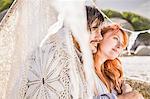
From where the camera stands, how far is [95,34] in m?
1.32

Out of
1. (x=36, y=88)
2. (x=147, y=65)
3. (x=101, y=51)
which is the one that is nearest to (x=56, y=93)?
(x=36, y=88)

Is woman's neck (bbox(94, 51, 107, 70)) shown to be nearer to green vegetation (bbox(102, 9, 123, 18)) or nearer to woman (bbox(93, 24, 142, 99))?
woman (bbox(93, 24, 142, 99))

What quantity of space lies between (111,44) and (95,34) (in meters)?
0.09

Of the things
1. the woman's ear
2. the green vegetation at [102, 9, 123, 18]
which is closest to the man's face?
the woman's ear

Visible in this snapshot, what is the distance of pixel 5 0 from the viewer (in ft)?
5.49

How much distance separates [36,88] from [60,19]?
0.79 ft

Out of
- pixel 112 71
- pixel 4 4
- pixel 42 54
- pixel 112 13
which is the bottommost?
pixel 112 71

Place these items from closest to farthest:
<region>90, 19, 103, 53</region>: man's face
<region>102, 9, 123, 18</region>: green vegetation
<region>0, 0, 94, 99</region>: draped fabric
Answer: <region>0, 0, 94, 99</region>: draped fabric
<region>90, 19, 103, 53</region>: man's face
<region>102, 9, 123, 18</region>: green vegetation

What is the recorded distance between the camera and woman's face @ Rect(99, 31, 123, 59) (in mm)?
1365

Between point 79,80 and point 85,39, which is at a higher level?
point 85,39

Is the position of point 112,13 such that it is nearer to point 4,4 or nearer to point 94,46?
point 94,46

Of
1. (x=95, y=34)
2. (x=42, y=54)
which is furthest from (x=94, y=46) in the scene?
(x=42, y=54)

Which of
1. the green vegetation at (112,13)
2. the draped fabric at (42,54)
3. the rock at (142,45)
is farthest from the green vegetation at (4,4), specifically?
the rock at (142,45)

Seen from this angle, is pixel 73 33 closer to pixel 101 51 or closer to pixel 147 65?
pixel 101 51
